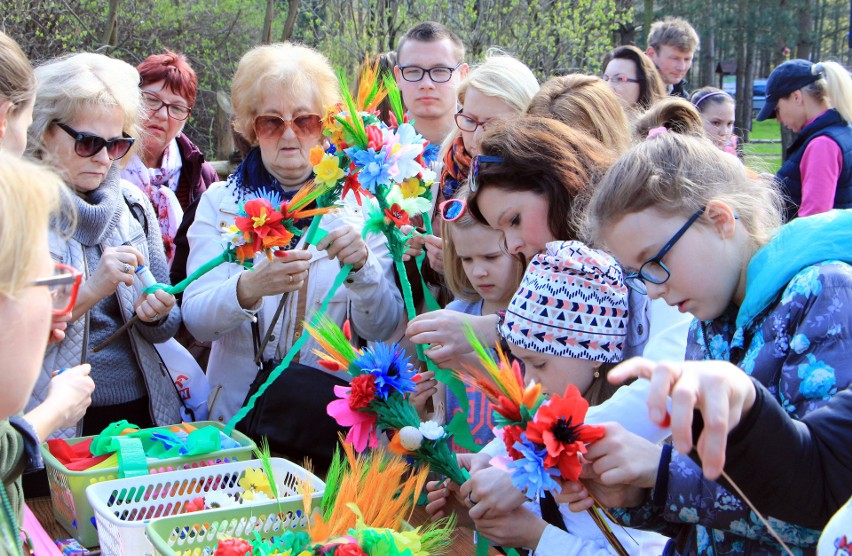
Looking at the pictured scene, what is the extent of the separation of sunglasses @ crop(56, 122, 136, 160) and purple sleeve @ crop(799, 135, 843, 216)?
166 inches

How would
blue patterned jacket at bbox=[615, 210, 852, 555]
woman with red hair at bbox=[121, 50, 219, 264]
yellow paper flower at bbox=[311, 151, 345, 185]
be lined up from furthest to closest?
woman with red hair at bbox=[121, 50, 219, 264], yellow paper flower at bbox=[311, 151, 345, 185], blue patterned jacket at bbox=[615, 210, 852, 555]

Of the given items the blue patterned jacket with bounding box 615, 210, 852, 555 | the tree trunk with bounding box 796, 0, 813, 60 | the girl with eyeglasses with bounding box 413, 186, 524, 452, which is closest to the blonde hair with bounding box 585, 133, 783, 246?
the blue patterned jacket with bounding box 615, 210, 852, 555

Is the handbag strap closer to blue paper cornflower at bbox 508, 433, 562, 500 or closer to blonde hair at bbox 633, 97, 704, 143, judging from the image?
blonde hair at bbox 633, 97, 704, 143

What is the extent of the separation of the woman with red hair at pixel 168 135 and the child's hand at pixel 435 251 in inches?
59.1

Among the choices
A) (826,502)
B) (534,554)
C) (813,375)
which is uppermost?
(813,375)

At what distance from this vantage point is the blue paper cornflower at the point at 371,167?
7.82 feet

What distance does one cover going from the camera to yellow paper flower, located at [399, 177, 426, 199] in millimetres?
2465

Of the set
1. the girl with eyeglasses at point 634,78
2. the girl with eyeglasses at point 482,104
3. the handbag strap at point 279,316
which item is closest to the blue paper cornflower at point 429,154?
the girl with eyeglasses at point 482,104

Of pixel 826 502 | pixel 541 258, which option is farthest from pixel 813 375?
pixel 541 258

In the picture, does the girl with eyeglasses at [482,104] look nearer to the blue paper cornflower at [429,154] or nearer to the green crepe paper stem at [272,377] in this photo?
the blue paper cornflower at [429,154]

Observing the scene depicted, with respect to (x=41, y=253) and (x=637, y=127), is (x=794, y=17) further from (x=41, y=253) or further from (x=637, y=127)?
(x=41, y=253)

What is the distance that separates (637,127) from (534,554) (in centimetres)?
161

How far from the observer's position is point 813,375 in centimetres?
137

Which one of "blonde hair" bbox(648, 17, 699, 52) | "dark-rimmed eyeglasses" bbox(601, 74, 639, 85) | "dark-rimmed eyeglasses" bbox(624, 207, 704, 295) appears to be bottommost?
"dark-rimmed eyeglasses" bbox(624, 207, 704, 295)
